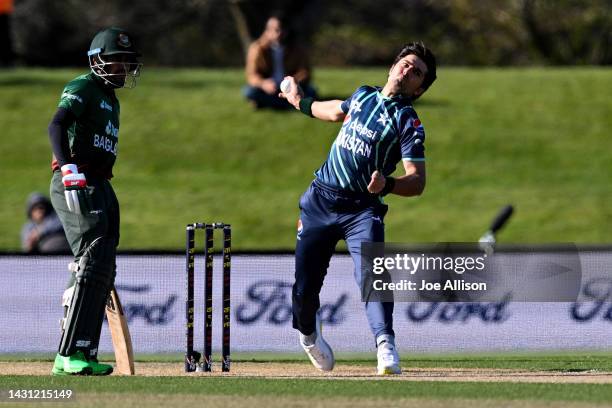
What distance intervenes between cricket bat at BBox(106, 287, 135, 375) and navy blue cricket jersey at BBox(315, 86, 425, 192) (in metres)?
1.67

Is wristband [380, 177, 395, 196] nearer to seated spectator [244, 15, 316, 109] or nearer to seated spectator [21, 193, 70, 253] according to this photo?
seated spectator [21, 193, 70, 253]

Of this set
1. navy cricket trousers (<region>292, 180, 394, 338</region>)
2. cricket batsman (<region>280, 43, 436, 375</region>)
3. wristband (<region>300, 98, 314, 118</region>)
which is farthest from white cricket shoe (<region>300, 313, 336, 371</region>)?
wristband (<region>300, 98, 314, 118</region>)

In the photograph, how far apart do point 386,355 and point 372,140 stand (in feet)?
4.59

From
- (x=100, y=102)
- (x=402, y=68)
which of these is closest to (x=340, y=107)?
(x=402, y=68)

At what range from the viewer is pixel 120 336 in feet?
29.6

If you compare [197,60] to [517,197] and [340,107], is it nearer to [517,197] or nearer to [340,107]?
[517,197]

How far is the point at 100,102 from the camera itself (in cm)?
854

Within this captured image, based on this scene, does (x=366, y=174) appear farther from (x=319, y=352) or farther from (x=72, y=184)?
(x=72, y=184)

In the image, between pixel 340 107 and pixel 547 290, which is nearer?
pixel 340 107

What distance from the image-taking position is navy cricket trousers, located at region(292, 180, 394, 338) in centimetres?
873

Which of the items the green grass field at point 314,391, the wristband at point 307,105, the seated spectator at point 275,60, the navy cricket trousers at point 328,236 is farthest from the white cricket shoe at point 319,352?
the seated spectator at point 275,60

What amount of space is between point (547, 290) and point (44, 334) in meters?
4.23

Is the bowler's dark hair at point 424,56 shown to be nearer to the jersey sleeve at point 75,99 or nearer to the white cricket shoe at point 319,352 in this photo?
the white cricket shoe at point 319,352

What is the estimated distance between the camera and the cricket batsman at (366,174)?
863 centimetres
